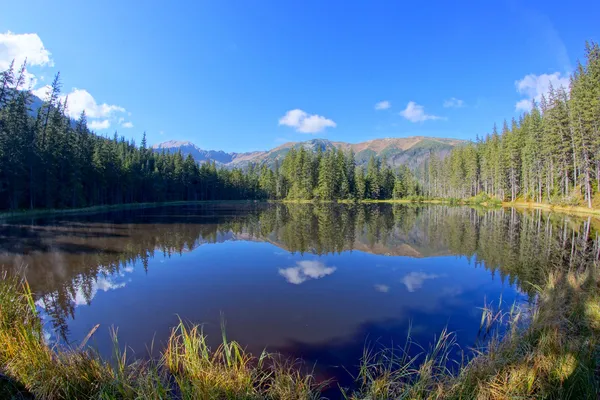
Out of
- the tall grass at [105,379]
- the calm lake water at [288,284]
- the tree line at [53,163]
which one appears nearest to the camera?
the tall grass at [105,379]

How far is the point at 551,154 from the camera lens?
48.1 metres

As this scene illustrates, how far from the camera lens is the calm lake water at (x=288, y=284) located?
716 centimetres

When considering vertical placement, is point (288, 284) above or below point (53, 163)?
below

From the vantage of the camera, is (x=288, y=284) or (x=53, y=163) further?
(x=53, y=163)

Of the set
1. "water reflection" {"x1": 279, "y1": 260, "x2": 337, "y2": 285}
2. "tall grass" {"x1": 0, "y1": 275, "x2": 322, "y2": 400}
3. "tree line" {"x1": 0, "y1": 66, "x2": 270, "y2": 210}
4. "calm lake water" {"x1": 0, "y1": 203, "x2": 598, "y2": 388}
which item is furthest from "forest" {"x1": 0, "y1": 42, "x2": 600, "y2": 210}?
"tall grass" {"x1": 0, "y1": 275, "x2": 322, "y2": 400}

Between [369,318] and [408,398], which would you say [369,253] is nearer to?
[369,318]

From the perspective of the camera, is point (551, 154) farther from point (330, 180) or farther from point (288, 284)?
point (288, 284)

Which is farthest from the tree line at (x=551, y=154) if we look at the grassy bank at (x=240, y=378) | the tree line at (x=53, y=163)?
the tree line at (x=53, y=163)

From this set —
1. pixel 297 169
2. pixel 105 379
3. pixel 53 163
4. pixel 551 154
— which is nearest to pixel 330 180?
pixel 297 169

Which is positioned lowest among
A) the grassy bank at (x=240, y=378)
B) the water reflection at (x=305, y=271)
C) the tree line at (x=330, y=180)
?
the water reflection at (x=305, y=271)

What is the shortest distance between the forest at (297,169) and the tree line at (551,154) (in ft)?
0.58

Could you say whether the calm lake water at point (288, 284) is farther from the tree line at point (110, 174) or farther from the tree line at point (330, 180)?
the tree line at point (330, 180)

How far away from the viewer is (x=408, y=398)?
393cm

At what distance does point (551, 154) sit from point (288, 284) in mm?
54490
